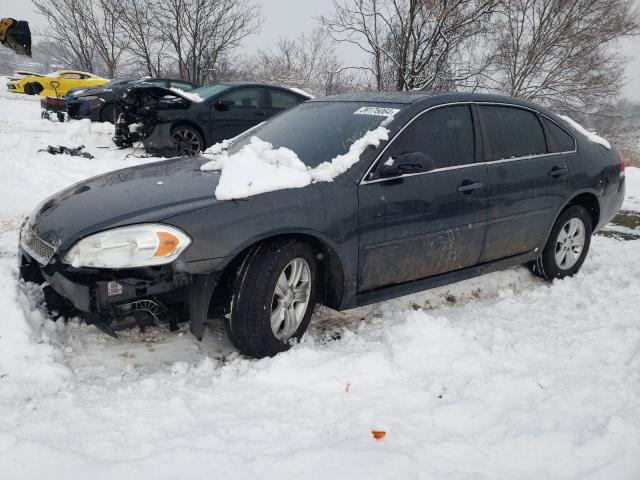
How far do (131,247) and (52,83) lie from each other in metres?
23.7

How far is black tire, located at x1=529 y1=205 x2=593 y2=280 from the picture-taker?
4.54m

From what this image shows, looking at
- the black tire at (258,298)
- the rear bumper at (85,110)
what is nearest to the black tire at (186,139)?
the rear bumper at (85,110)

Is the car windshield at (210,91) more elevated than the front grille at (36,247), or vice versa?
the car windshield at (210,91)

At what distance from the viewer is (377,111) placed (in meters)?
3.66

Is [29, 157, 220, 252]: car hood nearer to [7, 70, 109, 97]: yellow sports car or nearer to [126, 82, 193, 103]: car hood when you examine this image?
[126, 82, 193, 103]: car hood

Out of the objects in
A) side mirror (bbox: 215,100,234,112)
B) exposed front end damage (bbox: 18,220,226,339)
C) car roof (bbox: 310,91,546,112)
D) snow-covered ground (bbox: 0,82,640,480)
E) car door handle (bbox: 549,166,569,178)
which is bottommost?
snow-covered ground (bbox: 0,82,640,480)

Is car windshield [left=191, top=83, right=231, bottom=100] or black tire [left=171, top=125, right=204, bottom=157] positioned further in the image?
car windshield [left=191, top=83, right=231, bottom=100]

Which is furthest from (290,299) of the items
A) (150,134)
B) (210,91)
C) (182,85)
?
(182,85)

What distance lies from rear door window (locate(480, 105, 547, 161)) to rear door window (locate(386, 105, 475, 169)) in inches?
8.5

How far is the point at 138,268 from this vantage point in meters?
2.62

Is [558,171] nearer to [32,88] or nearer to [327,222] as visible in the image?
[327,222]

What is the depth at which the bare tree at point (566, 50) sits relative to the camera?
19516mm

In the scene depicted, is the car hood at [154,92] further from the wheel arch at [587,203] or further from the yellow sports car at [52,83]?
the yellow sports car at [52,83]

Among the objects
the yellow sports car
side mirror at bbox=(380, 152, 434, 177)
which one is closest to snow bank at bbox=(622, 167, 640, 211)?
side mirror at bbox=(380, 152, 434, 177)
